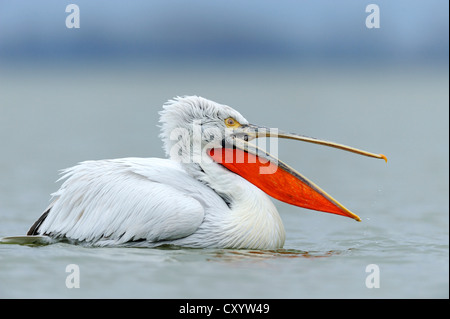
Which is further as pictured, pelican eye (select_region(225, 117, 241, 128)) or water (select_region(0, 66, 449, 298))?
pelican eye (select_region(225, 117, 241, 128))

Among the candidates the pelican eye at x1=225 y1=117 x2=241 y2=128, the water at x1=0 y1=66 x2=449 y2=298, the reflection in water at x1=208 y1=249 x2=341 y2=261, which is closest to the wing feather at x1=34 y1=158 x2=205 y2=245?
the water at x1=0 y1=66 x2=449 y2=298

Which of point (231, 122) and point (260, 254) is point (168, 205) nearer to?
point (260, 254)

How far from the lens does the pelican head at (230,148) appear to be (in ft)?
24.8

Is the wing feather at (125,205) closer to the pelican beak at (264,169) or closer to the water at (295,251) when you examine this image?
the water at (295,251)

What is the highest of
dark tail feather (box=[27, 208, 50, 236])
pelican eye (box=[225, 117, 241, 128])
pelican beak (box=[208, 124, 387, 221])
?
pelican eye (box=[225, 117, 241, 128])

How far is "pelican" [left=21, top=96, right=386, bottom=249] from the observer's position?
714cm

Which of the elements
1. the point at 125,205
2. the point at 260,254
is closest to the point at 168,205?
the point at 125,205

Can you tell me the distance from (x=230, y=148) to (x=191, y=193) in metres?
0.66

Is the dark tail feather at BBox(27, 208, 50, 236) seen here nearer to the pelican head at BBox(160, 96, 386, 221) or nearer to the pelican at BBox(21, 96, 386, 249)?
the pelican at BBox(21, 96, 386, 249)

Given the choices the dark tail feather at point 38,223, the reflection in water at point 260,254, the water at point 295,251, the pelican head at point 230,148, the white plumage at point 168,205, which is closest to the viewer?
the water at point 295,251

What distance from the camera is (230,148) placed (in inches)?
303

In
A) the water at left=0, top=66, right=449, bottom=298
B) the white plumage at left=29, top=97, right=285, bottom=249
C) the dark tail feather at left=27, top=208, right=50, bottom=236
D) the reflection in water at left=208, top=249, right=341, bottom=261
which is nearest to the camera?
the water at left=0, top=66, right=449, bottom=298

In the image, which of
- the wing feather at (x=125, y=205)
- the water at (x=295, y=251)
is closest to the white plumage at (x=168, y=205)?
the wing feather at (x=125, y=205)
